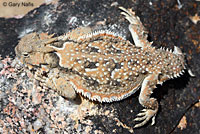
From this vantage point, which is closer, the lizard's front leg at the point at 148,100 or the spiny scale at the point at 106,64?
the spiny scale at the point at 106,64

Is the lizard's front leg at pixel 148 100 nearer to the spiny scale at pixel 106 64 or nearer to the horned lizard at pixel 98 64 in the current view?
the horned lizard at pixel 98 64

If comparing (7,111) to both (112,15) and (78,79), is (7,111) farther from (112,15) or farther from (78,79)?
(112,15)

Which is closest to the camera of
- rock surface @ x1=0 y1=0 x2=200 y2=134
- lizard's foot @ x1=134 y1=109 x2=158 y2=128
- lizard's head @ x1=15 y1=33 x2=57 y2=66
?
lizard's head @ x1=15 y1=33 x2=57 y2=66

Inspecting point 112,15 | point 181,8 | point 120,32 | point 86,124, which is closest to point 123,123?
point 86,124

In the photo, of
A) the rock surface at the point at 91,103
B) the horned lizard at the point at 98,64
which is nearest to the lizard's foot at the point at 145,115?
the horned lizard at the point at 98,64

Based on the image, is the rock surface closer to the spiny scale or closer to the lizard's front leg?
the lizard's front leg

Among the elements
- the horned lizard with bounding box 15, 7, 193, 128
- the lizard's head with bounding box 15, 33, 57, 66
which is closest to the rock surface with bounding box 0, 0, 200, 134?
the horned lizard with bounding box 15, 7, 193, 128

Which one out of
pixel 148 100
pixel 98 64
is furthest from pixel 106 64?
pixel 148 100
